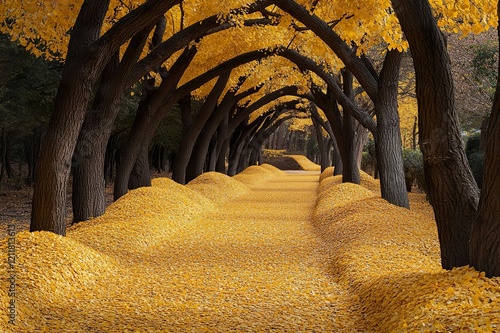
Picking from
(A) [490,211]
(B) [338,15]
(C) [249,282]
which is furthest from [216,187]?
(A) [490,211]

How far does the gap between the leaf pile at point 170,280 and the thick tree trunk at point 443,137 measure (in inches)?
57.5

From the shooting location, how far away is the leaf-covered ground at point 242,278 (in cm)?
588

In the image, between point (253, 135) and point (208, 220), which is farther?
point (253, 135)

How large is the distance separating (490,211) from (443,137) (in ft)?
3.57

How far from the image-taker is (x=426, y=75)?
662cm

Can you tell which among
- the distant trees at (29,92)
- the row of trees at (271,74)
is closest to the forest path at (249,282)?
the row of trees at (271,74)

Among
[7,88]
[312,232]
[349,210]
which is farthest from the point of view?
[7,88]

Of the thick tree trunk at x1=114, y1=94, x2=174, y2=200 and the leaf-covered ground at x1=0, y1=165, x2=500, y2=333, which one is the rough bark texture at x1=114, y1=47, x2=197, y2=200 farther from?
the leaf-covered ground at x1=0, y1=165, x2=500, y2=333

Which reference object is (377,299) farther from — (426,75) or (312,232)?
(312,232)

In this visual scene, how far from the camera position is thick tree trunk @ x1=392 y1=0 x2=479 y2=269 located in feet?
21.4

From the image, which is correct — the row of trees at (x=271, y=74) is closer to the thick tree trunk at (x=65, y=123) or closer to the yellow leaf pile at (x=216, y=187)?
the thick tree trunk at (x=65, y=123)

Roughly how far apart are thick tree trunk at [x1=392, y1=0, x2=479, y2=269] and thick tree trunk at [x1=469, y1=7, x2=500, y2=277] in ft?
1.74

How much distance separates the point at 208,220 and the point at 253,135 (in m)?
28.8

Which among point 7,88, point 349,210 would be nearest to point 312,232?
point 349,210
